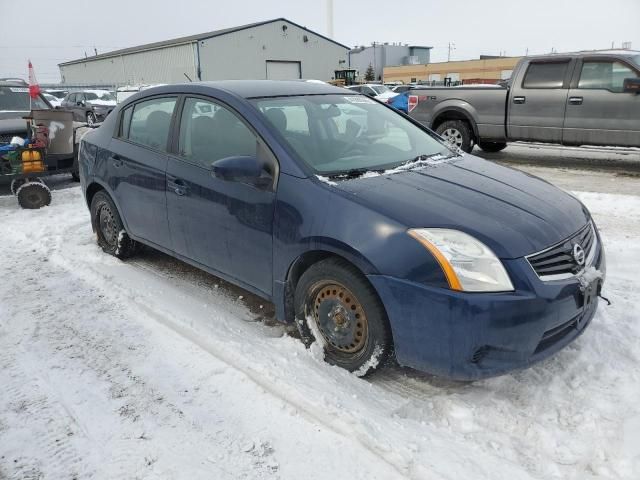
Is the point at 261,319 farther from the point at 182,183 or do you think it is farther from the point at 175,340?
the point at 182,183

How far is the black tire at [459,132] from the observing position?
1015 cm

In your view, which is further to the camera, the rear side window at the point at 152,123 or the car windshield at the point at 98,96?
the car windshield at the point at 98,96

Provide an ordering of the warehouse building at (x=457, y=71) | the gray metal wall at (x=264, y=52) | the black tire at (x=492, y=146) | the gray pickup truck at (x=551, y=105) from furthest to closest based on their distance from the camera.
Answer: the warehouse building at (x=457, y=71)
the gray metal wall at (x=264, y=52)
the black tire at (x=492, y=146)
the gray pickup truck at (x=551, y=105)

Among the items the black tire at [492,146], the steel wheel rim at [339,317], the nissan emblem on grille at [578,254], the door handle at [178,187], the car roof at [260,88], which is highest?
the car roof at [260,88]

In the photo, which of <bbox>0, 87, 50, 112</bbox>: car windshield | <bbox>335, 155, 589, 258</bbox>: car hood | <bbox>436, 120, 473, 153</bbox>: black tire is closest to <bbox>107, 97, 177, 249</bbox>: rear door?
<bbox>335, 155, 589, 258</bbox>: car hood

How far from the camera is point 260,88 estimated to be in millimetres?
3873

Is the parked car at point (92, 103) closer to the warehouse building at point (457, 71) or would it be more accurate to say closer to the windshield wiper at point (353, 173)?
the windshield wiper at point (353, 173)

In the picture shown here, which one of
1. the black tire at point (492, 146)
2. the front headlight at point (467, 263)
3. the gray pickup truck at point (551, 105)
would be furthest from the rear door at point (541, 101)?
the front headlight at point (467, 263)

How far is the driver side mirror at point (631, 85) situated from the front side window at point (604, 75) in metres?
0.14

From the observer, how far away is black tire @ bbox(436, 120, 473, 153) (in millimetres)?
10148

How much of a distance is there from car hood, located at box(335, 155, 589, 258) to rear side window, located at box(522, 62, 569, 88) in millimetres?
6709

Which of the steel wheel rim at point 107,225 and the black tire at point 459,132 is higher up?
the black tire at point 459,132

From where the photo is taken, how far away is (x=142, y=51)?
154 ft

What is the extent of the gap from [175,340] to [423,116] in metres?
8.33
